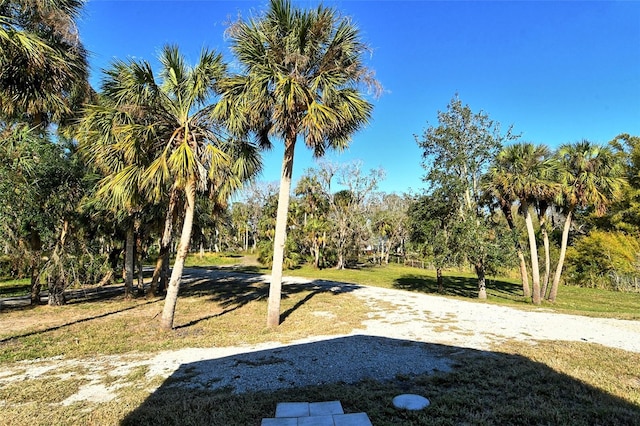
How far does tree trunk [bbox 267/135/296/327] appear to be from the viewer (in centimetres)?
810

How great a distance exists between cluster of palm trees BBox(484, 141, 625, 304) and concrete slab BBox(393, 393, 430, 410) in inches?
481

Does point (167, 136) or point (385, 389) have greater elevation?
point (167, 136)

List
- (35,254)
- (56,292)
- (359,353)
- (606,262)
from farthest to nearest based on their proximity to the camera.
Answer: (606,262)
(56,292)
(35,254)
(359,353)

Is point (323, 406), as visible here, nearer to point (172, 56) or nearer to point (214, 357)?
point (214, 357)

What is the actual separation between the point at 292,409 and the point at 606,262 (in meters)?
26.2

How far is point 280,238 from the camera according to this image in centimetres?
810

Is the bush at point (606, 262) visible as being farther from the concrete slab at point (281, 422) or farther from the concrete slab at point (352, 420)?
the concrete slab at point (281, 422)

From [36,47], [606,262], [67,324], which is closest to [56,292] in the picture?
[67,324]

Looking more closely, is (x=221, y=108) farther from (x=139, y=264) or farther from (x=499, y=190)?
(x=499, y=190)

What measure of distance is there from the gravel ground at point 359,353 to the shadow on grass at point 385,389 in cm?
3

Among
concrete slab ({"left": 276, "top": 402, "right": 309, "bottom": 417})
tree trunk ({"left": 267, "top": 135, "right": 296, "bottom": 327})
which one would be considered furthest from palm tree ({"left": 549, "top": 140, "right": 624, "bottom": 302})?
concrete slab ({"left": 276, "top": 402, "right": 309, "bottom": 417})

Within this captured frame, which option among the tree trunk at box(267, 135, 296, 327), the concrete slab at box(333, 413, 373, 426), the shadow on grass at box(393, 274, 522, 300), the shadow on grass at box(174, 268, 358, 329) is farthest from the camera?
the shadow on grass at box(393, 274, 522, 300)

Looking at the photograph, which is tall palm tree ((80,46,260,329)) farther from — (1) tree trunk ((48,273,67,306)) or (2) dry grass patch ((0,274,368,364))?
(1) tree trunk ((48,273,67,306))

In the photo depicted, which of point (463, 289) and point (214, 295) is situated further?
point (463, 289)
